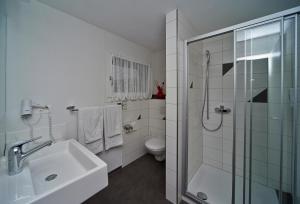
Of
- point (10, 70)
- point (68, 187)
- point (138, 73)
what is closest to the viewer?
point (68, 187)

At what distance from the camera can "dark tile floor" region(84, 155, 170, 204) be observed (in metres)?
1.54

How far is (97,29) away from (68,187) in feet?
6.25

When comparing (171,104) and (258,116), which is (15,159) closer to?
(171,104)

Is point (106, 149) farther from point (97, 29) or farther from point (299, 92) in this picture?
point (299, 92)

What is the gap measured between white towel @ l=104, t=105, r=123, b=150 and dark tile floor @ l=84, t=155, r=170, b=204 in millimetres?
520

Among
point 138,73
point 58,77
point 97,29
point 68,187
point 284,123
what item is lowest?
point 68,187

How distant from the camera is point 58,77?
142 centimetres

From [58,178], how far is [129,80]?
1.65m

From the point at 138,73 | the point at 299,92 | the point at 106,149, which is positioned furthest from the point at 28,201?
the point at 138,73

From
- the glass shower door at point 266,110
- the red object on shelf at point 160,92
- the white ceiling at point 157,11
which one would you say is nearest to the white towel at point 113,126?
the red object on shelf at point 160,92

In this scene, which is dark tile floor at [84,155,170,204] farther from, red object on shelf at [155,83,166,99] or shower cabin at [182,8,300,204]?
red object on shelf at [155,83,166,99]

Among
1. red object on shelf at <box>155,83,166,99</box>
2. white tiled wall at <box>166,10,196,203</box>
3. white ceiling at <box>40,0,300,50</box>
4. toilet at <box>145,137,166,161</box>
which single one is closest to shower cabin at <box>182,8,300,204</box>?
white tiled wall at <box>166,10,196,203</box>

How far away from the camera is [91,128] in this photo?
5.61 feet

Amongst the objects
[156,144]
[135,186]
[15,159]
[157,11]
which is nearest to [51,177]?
[15,159]
